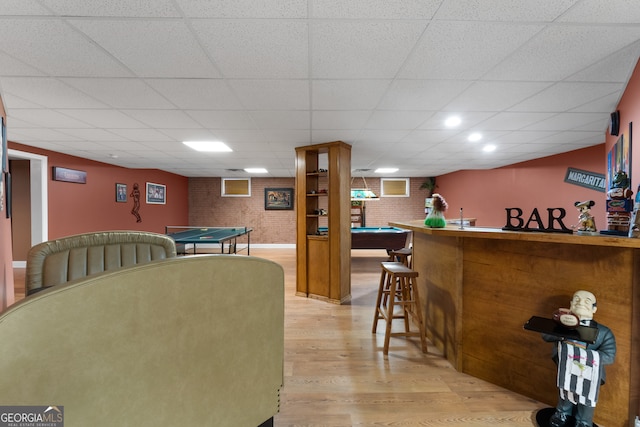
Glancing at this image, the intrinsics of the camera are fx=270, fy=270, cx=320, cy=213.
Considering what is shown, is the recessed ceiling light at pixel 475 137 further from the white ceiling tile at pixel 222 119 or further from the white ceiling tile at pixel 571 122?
the white ceiling tile at pixel 222 119

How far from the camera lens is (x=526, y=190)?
5.95 metres

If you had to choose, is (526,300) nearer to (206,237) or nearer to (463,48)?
(463,48)

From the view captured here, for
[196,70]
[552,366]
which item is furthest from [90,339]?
[552,366]

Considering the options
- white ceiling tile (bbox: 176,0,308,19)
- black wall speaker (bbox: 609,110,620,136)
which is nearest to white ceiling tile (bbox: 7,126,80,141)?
white ceiling tile (bbox: 176,0,308,19)

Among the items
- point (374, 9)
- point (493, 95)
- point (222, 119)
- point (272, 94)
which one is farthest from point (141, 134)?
point (493, 95)

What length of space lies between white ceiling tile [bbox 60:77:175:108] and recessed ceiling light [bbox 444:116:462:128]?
3154 millimetres

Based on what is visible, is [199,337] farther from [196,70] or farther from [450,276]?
[450,276]

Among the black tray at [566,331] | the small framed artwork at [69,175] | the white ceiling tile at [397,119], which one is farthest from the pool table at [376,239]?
the small framed artwork at [69,175]

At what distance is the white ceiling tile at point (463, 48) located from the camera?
1.65 metres

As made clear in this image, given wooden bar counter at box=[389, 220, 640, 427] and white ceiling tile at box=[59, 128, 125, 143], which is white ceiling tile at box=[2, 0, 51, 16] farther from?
wooden bar counter at box=[389, 220, 640, 427]

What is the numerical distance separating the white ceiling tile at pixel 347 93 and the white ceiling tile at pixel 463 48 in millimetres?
295

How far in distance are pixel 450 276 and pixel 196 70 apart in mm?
2743

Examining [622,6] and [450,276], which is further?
[450,276]

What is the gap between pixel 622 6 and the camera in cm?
146
